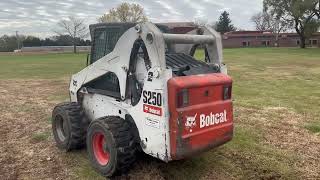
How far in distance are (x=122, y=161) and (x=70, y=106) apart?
185 centimetres

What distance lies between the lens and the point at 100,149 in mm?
6020

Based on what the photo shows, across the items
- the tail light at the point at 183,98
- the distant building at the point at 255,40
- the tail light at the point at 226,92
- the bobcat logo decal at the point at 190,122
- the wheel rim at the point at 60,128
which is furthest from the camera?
the distant building at the point at 255,40

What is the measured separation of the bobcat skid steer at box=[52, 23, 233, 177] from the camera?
4992 mm

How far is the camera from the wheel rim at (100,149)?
587 cm

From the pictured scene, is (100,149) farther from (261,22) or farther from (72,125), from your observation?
(261,22)

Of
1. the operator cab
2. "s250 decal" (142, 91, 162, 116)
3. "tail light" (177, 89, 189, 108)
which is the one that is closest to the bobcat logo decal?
"tail light" (177, 89, 189, 108)

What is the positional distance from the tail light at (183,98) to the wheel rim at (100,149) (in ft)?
4.78

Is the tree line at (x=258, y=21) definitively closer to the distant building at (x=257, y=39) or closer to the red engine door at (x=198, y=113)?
the distant building at (x=257, y=39)

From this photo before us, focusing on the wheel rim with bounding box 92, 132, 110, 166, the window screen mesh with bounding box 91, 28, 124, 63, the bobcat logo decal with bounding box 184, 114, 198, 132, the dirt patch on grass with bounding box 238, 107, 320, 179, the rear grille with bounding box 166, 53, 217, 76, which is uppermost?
the window screen mesh with bounding box 91, 28, 124, 63

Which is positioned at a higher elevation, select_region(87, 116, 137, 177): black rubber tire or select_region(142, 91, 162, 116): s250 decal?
select_region(142, 91, 162, 116): s250 decal

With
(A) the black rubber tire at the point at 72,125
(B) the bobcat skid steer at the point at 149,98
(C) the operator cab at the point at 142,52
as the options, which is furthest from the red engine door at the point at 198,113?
(A) the black rubber tire at the point at 72,125

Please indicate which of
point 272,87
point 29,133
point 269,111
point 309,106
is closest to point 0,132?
point 29,133

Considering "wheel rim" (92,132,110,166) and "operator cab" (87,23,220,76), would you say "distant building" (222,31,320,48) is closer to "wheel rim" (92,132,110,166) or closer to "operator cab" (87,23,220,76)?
"operator cab" (87,23,220,76)

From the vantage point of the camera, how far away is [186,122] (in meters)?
5.04
